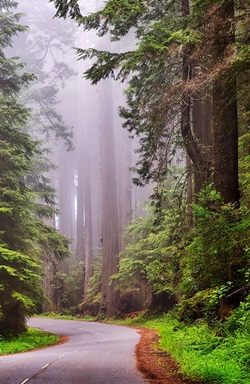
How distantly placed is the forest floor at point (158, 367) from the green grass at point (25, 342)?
4.60 m

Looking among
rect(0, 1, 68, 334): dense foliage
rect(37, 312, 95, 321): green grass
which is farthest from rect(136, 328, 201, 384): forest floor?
rect(37, 312, 95, 321): green grass

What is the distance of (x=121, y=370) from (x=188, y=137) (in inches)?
298

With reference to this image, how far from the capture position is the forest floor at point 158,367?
22.9 feet

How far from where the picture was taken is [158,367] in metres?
8.37

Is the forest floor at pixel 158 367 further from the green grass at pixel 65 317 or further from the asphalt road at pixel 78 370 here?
the green grass at pixel 65 317

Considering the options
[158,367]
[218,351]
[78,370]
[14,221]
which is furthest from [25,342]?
[218,351]

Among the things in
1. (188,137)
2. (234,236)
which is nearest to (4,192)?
(188,137)

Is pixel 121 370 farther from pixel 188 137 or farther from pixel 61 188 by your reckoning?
pixel 61 188

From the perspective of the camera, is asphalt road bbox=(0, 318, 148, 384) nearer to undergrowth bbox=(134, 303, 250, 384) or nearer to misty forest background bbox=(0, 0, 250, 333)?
undergrowth bbox=(134, 303, 250, 384)

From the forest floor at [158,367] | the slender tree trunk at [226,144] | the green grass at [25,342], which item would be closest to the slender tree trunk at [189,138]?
the slender tree trunk at [226,144]

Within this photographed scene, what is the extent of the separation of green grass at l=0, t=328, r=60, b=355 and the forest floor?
4595mm

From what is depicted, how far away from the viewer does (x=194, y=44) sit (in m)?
9.76

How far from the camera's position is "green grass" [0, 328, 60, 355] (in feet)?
44.9

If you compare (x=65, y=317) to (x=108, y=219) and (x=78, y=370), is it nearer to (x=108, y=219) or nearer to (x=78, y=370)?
(x=108, y=219)
